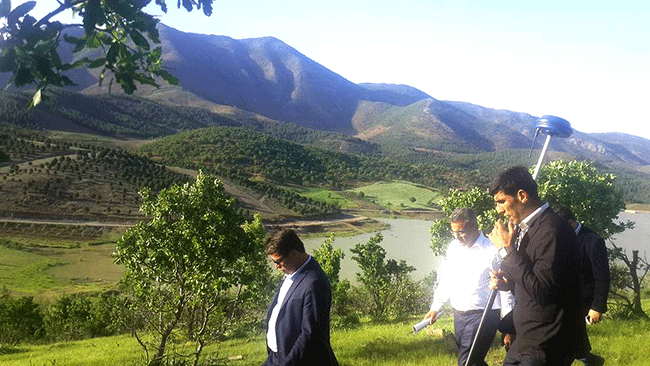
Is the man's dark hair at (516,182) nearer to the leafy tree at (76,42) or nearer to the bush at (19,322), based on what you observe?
the leafy tree at (76,42)

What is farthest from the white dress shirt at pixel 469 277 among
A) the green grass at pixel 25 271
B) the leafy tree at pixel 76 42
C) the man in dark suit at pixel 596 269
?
the green grass at pixel 25 271

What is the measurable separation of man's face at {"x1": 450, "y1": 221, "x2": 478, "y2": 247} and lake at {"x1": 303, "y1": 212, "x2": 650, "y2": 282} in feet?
171

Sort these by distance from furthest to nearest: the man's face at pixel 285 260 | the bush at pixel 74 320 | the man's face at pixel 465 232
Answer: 1. the bush at pixel 74 320
2. the man's face at pixel 465 232
3. the man's face at pixel 285 260

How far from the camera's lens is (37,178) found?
66.1 m

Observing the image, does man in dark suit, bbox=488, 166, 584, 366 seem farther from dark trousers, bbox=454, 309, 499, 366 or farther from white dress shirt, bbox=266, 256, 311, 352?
white dress shirt, bbox=266, 256, 311, 352

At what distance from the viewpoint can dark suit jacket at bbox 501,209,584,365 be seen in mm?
2832

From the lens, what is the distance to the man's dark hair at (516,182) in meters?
3.12

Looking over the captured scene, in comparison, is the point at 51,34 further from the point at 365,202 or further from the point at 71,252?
the point at 365,202

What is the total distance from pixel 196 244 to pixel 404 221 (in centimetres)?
8546

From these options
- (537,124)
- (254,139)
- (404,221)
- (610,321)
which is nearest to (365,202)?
(404,221)

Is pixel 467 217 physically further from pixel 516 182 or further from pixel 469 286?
pixel 516 182

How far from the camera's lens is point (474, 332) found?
13.9 feet

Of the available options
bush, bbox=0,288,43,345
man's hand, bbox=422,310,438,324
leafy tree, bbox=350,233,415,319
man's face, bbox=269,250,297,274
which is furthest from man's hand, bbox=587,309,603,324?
bush, bbox=0,288,43,345

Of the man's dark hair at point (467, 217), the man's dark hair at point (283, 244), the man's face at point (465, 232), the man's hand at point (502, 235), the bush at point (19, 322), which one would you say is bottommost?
the bush at point (19, 322)
